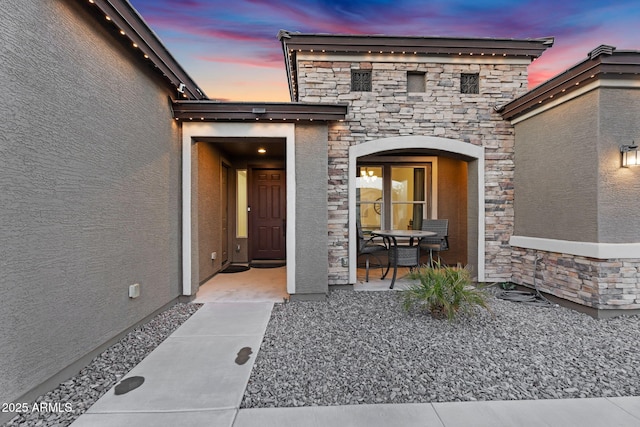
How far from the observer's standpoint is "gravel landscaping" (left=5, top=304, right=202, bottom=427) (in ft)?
5.95

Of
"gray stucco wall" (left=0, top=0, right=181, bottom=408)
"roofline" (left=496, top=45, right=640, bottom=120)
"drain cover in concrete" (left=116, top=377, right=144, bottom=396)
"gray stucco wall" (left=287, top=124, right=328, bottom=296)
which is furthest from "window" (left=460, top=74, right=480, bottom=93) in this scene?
"drain cover in concrete" (left=116, top=377, right=144, bottom=396)

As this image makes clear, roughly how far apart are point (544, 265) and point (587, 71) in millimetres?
2619

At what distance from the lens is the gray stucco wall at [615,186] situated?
3.49 metres

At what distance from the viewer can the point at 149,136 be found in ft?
11.6

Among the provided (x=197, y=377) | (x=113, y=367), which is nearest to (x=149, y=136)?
(x=113, y=367)

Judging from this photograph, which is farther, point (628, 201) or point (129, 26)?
point (628, 201)

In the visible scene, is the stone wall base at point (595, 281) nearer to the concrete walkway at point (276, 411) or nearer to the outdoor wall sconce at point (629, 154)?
the outdoor wall sconce at point (629, 154)

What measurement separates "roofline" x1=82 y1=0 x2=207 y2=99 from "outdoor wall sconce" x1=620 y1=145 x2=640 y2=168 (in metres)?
5.64

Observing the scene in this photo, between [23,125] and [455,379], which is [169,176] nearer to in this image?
[23,125]

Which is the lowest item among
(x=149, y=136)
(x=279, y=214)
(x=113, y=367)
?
(x=113, y=367)

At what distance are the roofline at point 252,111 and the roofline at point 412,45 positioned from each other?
4.19 ft

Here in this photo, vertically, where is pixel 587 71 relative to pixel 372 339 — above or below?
above

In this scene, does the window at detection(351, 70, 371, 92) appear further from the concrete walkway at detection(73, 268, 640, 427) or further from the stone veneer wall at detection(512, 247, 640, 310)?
the concrete walkway at detection(73, 268, 640, 427)

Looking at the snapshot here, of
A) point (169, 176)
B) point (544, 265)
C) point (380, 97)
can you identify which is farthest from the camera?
point (380, 97)
